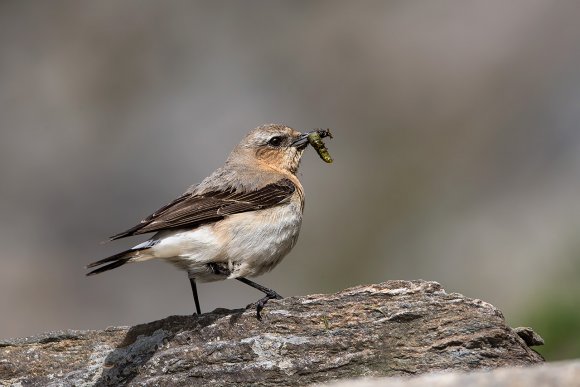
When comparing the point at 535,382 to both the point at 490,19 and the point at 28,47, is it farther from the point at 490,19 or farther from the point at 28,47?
the point at 28,47

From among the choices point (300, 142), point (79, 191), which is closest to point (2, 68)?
point (79, 191)

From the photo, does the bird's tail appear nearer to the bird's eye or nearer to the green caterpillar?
the bird's eye

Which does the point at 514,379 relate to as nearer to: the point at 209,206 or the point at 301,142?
the point at 209,206

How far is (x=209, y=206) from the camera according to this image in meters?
10.5

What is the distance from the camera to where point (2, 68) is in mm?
27359

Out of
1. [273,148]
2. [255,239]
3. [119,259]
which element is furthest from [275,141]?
[119,259]

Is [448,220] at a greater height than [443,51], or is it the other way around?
[443,51]

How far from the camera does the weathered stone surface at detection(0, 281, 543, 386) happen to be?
28.3ft

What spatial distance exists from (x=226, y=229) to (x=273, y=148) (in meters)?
2.21

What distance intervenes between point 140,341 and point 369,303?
215 cm

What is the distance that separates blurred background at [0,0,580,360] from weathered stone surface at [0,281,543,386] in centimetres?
864

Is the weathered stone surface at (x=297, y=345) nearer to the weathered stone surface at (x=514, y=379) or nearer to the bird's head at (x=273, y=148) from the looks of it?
the weathered stone surface at (x=514, y=379)

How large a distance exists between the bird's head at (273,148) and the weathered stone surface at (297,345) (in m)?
3.05

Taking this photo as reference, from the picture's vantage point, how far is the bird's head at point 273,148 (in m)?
12.2
